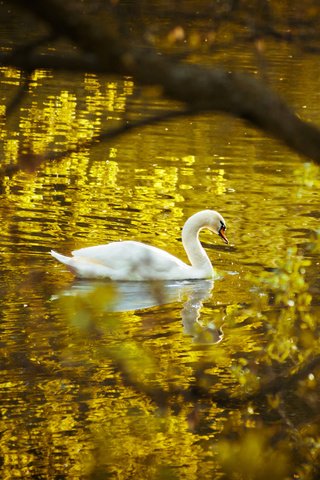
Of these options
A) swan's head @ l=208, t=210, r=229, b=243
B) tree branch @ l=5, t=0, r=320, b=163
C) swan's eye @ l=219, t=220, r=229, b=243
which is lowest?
swan's eye @ l=219, t=220, r=229, b=243

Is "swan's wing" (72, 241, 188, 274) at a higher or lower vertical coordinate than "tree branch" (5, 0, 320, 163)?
lower

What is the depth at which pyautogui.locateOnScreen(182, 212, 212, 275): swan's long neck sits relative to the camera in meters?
11.9

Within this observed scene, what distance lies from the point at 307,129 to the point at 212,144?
17956mm

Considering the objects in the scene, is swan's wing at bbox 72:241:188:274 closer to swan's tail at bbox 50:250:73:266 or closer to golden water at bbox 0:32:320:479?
swan's tail at bbox 50:250:73:266

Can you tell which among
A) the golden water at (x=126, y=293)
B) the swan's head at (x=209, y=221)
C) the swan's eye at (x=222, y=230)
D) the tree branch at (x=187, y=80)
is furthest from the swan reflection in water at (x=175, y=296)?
the tree branch at (x=187, y=80)

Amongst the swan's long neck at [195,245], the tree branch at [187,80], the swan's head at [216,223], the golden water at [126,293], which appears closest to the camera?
the tree branch at [187,80]

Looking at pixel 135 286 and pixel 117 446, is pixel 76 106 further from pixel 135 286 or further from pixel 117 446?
pixel 117 446

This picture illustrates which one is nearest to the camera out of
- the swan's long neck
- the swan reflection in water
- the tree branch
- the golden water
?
the tree branch

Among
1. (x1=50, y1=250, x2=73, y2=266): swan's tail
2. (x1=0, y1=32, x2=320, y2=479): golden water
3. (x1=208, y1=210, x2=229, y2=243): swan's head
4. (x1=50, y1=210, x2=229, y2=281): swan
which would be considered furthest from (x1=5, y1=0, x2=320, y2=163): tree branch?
(x1=208, y1=210, x2=229, y2=243): swan's head

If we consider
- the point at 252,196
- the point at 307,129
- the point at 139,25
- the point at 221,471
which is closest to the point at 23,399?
the point at 221,471

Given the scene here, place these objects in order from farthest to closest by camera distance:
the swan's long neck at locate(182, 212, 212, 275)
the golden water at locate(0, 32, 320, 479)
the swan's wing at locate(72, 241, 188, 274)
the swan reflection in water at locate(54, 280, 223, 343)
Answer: the swan's long neck at locate(182, 212, 212, 275)
the swan's wing at locate(72, 241, 188, 274)
the swan reflection in water at locate(54, 280, 223, 343)
the golden water at locate(0, 32, 320, 479)

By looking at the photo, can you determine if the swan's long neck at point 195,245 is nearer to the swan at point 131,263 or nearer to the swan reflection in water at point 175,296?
the swan at point 131,263

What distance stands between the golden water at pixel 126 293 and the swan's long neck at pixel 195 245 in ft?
0.80

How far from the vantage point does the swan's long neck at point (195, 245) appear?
1190 cm
